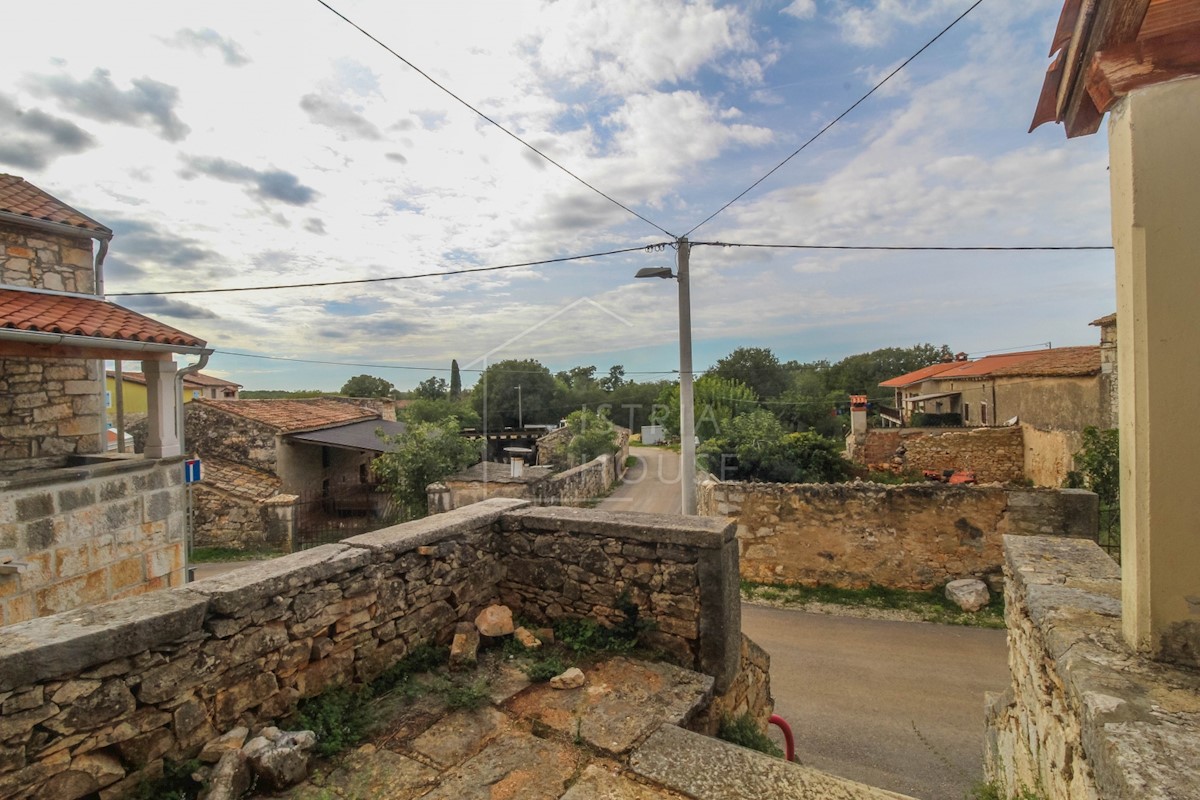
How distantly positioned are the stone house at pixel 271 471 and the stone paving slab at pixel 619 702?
Result: 11646mm

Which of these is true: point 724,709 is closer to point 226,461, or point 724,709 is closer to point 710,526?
point 710,526

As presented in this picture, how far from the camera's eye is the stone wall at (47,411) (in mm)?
5145

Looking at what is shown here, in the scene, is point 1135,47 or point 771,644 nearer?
point 1135,47

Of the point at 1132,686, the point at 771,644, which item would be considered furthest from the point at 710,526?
the point at 771,644

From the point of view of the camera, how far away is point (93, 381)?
19.2 feet

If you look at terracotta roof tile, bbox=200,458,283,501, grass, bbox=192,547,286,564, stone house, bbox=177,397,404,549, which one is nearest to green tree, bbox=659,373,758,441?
stone house, bbox=177,397,404,549

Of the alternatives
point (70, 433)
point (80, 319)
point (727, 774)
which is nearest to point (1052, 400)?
point (727, 774)

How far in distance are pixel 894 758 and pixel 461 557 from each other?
3734 mm

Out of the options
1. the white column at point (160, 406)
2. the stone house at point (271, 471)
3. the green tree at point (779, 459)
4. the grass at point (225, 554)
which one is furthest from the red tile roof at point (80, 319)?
the green tree at point (779, 459)

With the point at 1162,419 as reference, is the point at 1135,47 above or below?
above

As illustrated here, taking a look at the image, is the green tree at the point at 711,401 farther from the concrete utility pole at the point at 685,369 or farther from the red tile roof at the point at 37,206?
the red tile roof at the point at 37,206

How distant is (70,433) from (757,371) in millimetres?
48349

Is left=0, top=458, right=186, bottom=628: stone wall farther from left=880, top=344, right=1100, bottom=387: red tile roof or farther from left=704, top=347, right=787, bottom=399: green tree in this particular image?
left=704, top=347, right=787, bottom=399: green tree

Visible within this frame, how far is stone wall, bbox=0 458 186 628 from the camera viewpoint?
456 centimetres
